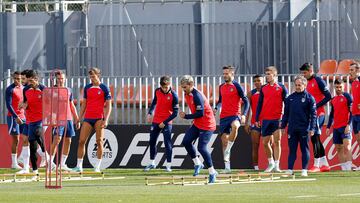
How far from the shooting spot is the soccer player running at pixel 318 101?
2883 centimetres

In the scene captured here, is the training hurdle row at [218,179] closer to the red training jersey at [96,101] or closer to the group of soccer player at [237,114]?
the group of soccer player at [237,114]

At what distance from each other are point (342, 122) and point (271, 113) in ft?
5.84

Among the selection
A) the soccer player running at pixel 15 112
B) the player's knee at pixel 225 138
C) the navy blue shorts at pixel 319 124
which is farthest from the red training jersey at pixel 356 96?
the soccer player running at pixel 15 112

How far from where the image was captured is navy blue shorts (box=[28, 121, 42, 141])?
28.5 m

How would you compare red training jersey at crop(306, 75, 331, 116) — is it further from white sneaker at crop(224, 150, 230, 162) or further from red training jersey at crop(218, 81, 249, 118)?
white sneaker at crop(224, 150, 230, 162)

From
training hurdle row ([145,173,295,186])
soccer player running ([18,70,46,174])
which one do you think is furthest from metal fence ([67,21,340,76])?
training hurdle row ([145,173,295,186])

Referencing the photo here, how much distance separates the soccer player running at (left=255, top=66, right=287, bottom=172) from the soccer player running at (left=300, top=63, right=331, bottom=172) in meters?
0.62

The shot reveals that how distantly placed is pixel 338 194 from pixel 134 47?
67.8 ft

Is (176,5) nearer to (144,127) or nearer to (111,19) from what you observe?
(111,19)

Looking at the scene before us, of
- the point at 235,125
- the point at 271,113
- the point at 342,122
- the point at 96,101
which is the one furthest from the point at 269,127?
the point at 96,101

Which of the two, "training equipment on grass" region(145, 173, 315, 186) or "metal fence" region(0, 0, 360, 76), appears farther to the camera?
"metal fence" region(0, 0, 360, 76)

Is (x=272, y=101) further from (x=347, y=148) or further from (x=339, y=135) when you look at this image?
Result: (x=347, y=148)

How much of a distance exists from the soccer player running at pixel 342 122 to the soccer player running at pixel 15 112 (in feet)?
23.4

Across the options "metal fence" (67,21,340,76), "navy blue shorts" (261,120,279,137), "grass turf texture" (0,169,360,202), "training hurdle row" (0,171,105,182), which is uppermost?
"metal fence" (67,21,340,76)
